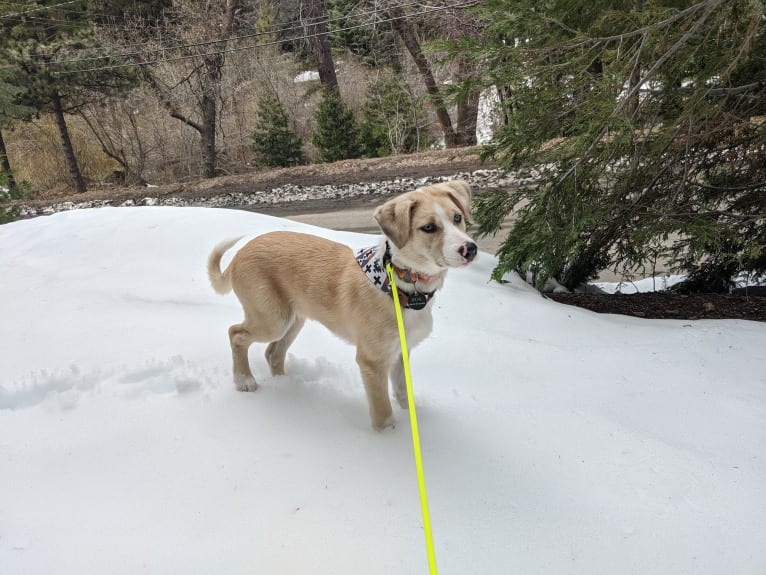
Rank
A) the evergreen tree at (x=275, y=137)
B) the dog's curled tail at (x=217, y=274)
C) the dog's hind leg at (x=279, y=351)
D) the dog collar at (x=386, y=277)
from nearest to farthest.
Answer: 1. the dog collar at (x=386, y=277)
2. the dog's curled tail at (x=217, y=274)
3. the dog's hind leg at (x=279, y=351)
4. the evergreen tree at (x=275, y=137)

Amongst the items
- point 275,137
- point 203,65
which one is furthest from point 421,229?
point 203,65

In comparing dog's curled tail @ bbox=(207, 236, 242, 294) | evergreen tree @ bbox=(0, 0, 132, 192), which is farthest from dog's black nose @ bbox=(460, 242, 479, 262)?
evergreen tree @ bbox=(0, 0, 132, 192)

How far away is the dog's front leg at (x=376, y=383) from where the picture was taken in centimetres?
275

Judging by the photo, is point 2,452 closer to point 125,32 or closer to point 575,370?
point 575,370

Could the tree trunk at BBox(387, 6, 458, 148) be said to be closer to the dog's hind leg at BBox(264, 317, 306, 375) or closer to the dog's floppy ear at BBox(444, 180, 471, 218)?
the dog's floppy ear at BBox(444, 180, 471, 218)

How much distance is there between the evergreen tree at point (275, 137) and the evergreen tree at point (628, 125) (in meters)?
16.3

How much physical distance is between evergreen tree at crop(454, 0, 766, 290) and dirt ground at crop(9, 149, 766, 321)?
1.88ft

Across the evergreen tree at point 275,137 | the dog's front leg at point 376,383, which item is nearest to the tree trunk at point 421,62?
the evergreen tree at point 275,137

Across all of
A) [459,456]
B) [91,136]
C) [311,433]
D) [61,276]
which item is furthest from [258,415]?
[91,136]

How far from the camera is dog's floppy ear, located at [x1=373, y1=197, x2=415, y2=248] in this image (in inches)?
98.2

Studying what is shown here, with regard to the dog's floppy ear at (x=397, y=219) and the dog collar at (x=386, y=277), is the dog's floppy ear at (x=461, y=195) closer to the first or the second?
the dog's floppy ear at (x=397, y=219)

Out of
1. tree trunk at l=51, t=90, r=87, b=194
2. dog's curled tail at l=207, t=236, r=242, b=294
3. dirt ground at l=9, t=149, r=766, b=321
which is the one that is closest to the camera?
dog's curled tail at l=207, t=236, r=242, b=294

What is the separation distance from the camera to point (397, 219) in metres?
2.50

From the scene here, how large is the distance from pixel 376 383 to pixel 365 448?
1.23 feet
